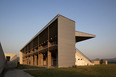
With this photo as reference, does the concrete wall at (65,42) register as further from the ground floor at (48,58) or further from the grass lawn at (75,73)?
the grass lawn at (75,73)

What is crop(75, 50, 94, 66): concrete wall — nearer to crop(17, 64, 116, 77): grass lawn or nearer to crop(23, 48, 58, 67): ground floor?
crop(23, 48, 58, 67): ground floor

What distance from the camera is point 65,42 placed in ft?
77.3

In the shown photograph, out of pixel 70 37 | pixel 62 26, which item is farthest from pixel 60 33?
pixel 70 37

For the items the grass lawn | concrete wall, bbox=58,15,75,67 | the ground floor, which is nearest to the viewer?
the grass lawn

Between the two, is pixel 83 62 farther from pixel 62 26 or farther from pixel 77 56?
pixel 62 26

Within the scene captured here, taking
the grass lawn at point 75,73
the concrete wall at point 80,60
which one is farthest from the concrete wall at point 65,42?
the concrete wall at point 80,60

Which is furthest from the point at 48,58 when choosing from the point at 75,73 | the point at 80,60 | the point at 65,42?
the point at 75,73

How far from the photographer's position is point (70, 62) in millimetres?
23531

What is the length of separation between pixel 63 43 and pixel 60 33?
2.41 metres

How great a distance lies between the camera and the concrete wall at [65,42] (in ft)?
73.3

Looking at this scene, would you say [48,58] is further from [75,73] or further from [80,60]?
[75,73]

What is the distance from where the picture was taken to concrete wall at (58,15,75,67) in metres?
22.3

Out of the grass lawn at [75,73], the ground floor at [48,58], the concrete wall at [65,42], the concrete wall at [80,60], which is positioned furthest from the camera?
the concrete wall at [80,60]

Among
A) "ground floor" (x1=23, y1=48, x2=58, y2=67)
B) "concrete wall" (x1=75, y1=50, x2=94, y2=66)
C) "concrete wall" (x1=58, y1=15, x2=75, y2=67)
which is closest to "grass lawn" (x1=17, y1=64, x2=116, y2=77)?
"concrete wall" (x1=58, y1=15, x2=75, y2=67)
